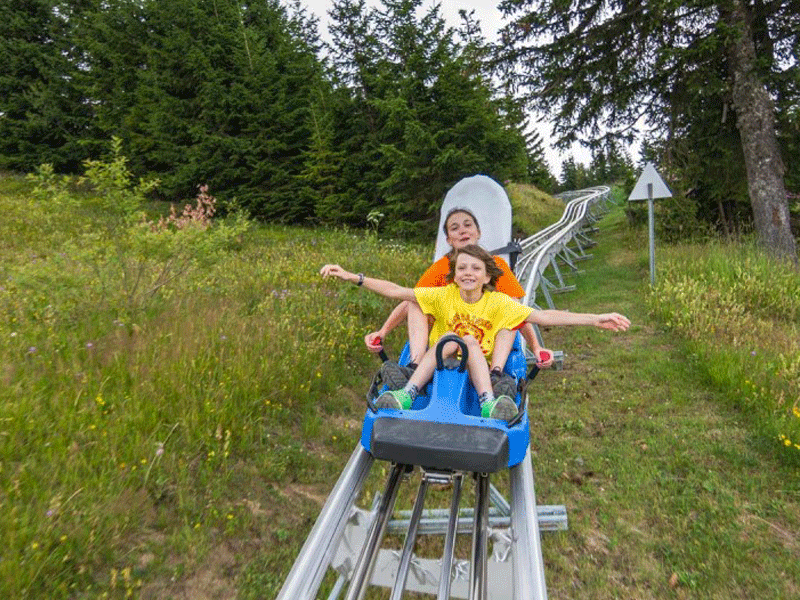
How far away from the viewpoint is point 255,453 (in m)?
3.61

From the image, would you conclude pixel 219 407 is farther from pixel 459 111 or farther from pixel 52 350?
pixel 459 111

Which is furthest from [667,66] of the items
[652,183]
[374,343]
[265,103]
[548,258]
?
[265,103]

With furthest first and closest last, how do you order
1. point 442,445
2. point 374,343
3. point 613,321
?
point 374,343 → point 613,321 → point 442,445

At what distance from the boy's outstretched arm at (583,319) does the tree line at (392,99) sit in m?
7.39

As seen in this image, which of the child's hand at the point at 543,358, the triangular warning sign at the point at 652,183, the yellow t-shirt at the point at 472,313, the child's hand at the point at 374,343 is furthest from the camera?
the triangular warning sign at the point at 652,183

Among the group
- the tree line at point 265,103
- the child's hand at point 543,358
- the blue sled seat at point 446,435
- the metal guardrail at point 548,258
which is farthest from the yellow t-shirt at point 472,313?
the tree line at point 265,103

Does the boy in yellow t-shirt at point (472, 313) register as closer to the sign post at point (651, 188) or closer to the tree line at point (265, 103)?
the sign post at point (651, 188)

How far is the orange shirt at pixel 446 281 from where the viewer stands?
14.3 feet

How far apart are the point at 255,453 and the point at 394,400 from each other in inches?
51.7

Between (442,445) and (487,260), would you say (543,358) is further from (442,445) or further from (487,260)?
(442,445)

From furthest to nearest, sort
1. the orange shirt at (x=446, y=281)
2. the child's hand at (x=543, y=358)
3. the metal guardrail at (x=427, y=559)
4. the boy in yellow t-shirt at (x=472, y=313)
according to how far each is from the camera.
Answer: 1. the orange shirt at (x=446, y=281)
2. the child's hand at (x=543, y=358)
3. the boy in yellow t-shirt at (x=472, y=313)
4. the metal guardrail at (x=427, y=559)

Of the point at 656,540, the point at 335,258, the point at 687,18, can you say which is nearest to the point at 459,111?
the point at 687,18

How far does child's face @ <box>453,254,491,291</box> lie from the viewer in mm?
3525

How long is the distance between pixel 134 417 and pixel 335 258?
557 centimetres
